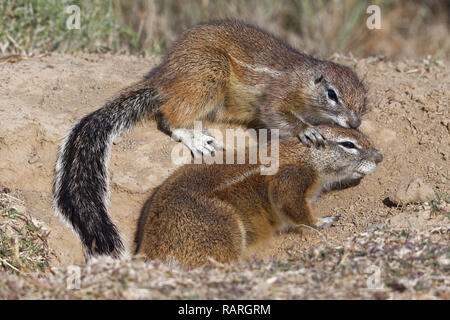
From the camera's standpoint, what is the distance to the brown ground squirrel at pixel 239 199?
4.33m

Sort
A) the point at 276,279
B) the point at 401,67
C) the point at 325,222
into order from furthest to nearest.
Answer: the point at 401,67 < the point at 325,222 < the point at 276,279

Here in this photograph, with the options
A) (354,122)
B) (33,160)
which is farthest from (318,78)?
(33,160)

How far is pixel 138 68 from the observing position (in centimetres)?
668

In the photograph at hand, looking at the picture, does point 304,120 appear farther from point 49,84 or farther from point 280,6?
point 280,6

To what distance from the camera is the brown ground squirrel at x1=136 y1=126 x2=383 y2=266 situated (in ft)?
14.2

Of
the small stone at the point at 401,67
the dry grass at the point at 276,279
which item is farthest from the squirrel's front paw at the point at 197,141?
the small stone at the point at 401,67

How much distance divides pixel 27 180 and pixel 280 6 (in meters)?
6.02

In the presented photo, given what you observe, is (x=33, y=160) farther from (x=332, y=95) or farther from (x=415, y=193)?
(x=415, y=193)

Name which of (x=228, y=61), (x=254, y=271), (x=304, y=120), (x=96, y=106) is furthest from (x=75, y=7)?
(x=254, y=271)

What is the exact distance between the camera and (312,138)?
5.24 metres

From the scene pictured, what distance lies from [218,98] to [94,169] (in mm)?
1388

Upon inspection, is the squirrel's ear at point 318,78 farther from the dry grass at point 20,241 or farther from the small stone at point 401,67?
the dry grass at point 20,241

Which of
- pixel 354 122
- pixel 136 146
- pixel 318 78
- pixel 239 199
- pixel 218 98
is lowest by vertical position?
pixel 239 199
